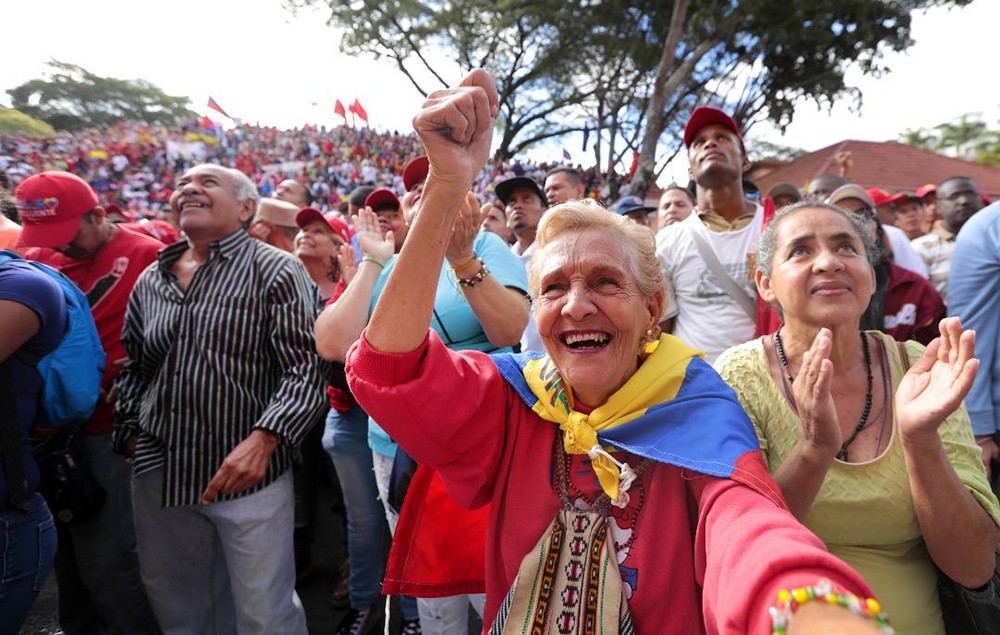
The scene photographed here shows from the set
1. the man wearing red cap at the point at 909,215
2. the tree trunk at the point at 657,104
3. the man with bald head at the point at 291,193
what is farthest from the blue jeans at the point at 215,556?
the tree trunk at the point at 657,104

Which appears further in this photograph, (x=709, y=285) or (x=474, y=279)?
(x=709, y=285)

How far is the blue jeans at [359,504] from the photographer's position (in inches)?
121

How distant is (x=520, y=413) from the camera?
4.77ft

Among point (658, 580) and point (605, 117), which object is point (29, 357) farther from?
point (605, 117)

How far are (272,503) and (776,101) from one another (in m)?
21.1

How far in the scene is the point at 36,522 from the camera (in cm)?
211

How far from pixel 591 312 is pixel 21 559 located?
222 centimetres

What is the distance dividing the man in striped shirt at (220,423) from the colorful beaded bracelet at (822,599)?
2007mm

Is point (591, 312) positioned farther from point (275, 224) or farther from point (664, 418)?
point (275, 224)

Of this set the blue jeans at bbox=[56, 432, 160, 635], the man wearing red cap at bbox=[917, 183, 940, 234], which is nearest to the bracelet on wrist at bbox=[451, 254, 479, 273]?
the blue jeans at bbox=[56, 432, 160, 635]

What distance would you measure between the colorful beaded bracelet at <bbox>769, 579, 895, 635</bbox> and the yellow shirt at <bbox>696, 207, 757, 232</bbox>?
252 cm

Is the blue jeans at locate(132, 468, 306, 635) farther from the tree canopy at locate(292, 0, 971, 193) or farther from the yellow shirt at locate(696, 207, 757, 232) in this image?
the tree canopy at locate(292, 0, 971, 193)

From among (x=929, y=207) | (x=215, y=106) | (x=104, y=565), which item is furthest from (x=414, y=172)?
(x=215, y=106)

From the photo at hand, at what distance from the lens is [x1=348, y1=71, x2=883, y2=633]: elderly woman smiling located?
3.88 feet
